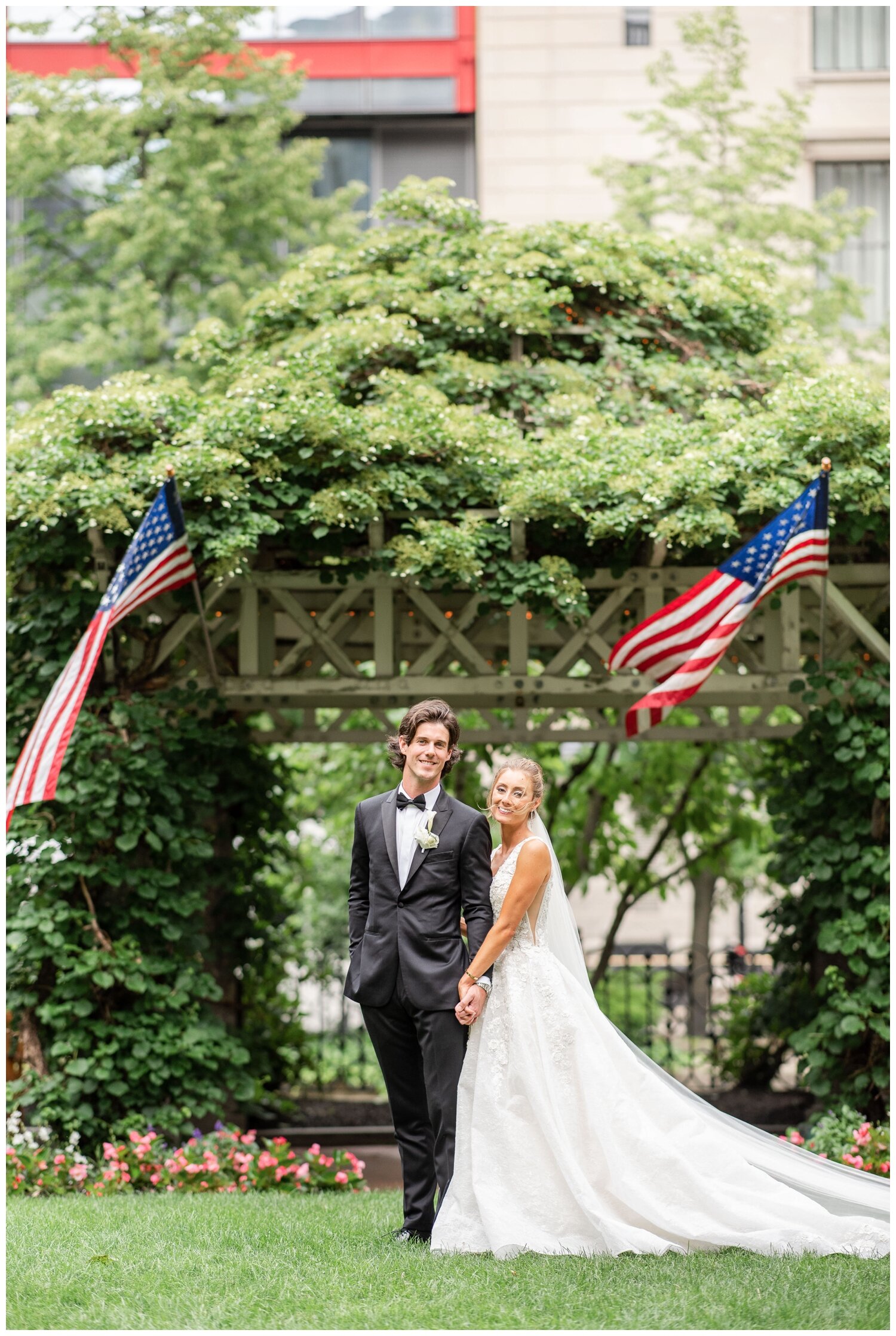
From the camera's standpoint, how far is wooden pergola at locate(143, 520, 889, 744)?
28.2 feet

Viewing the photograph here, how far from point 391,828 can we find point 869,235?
17596mm

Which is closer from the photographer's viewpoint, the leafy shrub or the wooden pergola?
the wooden pergola

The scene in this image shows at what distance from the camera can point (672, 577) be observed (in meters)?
8.72

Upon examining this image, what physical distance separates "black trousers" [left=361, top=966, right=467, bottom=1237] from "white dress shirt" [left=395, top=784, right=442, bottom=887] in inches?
15.9

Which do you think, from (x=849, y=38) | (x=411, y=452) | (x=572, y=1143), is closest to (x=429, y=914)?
(x=572, y=1143)

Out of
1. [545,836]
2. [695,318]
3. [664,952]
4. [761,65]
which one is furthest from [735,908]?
[545,836]

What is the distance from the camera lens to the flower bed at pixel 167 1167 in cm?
759

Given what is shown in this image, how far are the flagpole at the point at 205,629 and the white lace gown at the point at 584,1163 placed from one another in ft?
12.2

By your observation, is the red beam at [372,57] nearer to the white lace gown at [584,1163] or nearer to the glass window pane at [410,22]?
the glass window pane at [410,22]

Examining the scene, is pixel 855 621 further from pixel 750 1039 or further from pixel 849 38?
pixel 849 38

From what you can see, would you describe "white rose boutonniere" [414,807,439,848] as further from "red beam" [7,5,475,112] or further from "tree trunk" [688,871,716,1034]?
"red beam" [7,5,475,112]

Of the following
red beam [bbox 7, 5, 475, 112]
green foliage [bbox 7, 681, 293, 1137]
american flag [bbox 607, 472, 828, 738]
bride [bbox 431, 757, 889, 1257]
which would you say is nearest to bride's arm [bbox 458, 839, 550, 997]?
bride [bbox 431, 757, 889, 1257]

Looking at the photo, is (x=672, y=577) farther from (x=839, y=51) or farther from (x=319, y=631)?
(x=839, y=51)

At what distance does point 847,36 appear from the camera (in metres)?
20.4
